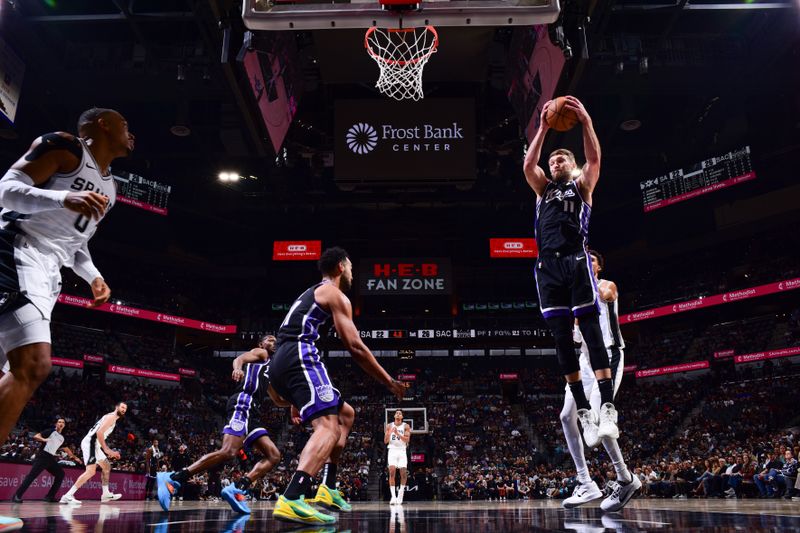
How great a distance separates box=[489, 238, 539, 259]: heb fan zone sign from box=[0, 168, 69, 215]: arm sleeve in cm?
2497

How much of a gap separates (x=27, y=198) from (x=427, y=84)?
1369 centimetres

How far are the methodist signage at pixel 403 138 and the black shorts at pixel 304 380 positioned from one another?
9.86m

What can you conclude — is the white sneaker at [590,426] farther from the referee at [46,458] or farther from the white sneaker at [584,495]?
the referee at [46,458]

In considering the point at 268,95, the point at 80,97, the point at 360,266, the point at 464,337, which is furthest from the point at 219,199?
the point at 268,95

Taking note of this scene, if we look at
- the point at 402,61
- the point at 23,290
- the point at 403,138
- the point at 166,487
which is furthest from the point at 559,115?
the point at 403,138

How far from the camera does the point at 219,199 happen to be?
2734 cm

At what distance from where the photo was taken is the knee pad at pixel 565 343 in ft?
14.4

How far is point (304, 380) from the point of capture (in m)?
4.11

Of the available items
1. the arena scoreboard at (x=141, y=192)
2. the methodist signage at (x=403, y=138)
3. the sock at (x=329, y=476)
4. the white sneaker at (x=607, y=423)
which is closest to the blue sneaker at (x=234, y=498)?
the sock at (x=329, y=476)

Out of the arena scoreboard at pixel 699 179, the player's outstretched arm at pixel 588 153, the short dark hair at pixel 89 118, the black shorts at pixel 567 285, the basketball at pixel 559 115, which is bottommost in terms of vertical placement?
the black shorts at pixel 567 285

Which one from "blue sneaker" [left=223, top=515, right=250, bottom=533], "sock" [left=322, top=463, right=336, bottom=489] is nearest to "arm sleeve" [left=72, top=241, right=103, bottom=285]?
"blue sneaker" [left=223, top=515, right=250, bottom=533]

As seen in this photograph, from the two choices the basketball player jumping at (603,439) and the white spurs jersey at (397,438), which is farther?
the white spurs jersey at (397,438)

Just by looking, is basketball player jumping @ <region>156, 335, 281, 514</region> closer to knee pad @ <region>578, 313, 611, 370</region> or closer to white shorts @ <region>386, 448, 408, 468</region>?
knee pad @ <region>578, 313, 611, 370</region>

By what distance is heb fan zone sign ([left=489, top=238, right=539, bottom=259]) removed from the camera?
2723 centimetres
